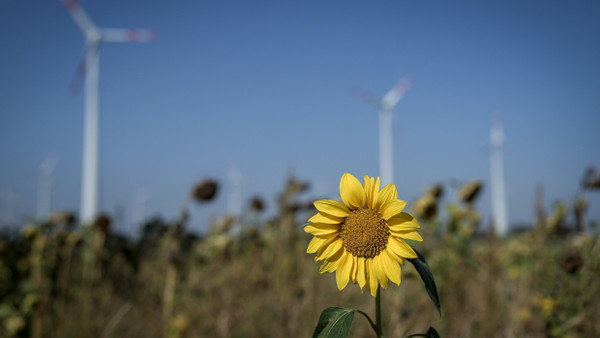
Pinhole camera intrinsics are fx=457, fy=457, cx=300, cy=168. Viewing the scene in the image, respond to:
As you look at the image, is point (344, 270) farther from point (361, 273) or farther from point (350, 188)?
point (350, 188)

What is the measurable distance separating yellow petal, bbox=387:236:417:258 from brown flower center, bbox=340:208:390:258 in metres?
0.02

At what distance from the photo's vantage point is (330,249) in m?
1.10

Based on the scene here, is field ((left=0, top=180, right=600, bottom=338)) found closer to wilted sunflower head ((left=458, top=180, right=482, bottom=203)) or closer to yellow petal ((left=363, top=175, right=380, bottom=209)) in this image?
wilted sunflower head ((left=458, top=180, right=482, bottom=203))

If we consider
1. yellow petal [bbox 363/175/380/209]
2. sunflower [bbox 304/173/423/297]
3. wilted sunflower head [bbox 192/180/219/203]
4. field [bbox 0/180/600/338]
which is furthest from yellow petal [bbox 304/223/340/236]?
wilted sunflower head [bbox 192/180/219/203]

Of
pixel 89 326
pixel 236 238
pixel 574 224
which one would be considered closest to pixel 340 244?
pixel 89 326

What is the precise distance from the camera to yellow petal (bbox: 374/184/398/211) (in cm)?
106

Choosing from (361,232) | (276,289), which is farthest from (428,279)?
(276,289)

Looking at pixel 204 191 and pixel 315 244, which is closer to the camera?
pixel 315 244

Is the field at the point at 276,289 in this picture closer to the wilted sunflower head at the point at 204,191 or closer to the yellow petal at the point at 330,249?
the wilted sunflower head at the point at 204,191

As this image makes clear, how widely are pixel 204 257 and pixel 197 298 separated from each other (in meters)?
1.13

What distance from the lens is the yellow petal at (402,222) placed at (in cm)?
103

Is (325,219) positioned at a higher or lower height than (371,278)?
higher

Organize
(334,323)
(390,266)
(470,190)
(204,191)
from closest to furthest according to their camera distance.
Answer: (334,323), (390,266), (204,191), (470,190)

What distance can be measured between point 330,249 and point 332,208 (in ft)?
0.32
